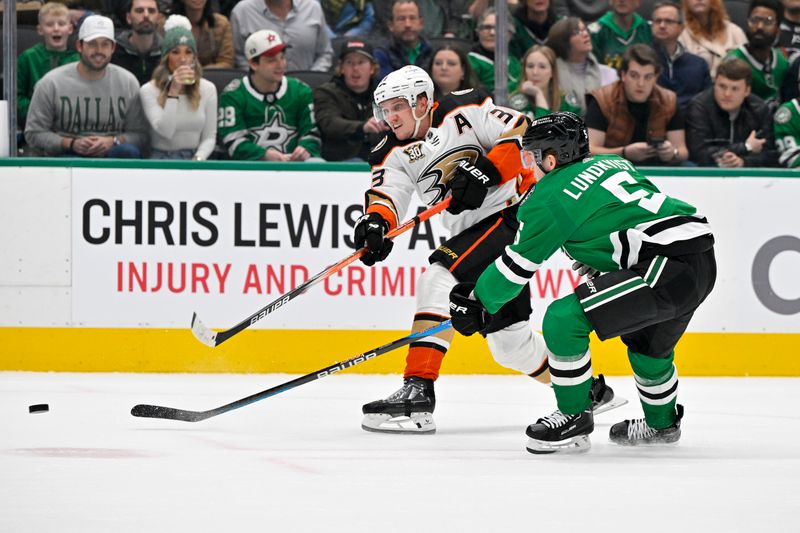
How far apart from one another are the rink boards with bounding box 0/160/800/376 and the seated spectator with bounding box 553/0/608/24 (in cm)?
94

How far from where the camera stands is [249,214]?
5637 millimetres

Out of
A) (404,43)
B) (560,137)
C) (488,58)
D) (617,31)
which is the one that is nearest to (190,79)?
(404,43)

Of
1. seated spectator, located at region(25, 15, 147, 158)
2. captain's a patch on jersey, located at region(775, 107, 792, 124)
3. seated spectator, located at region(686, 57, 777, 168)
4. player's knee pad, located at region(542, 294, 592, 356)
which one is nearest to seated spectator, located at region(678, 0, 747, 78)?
seated spectator, located at region(686, 57, 777, 168)

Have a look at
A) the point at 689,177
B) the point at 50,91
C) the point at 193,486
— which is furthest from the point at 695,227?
the point at 50,91

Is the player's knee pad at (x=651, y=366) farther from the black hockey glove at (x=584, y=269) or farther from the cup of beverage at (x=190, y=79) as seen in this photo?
the cup of beverage at (x=190, y=79)

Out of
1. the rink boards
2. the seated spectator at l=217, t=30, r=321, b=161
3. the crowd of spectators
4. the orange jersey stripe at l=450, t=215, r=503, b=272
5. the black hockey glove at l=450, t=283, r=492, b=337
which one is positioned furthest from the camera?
the seated spectator at l=217, t=30, r=321, b=161

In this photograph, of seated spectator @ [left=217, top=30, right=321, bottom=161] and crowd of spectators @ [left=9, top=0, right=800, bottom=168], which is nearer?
crowd of spectators @ [left=9, top=0, right=800, bottom=168]

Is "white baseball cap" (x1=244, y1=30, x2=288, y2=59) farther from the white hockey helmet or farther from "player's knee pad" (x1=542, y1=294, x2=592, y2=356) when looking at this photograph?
"player's knee pad" (x1=542, y1=294, x2=592, y2=356)

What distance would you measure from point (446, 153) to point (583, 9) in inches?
86.9

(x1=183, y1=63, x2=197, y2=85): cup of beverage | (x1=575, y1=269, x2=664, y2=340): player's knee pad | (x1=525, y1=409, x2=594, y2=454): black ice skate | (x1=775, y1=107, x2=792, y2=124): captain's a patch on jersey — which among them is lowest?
(x1=525, y1=409, x2=594, y2=454): black ice skate

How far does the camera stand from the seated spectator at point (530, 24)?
5.92 metres

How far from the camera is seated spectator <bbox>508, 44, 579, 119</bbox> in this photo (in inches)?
230

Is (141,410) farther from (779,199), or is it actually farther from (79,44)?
(779,199)

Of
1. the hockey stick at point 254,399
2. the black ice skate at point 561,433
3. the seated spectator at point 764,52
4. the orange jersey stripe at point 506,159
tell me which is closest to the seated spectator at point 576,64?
the seated spectator at point 764,52
